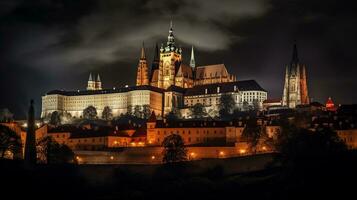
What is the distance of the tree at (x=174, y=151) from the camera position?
74938 mm

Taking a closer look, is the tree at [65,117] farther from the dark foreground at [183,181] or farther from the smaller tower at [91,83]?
the dark foreground at [183,181]

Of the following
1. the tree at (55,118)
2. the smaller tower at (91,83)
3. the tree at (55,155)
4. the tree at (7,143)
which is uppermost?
the smaller tower at (91,83)

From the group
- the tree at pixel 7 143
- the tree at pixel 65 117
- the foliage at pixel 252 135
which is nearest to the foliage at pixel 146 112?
the tree at pixel 65 117

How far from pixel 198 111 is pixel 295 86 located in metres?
18.8

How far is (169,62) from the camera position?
17412 cm

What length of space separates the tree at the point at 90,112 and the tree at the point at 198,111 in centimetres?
2053

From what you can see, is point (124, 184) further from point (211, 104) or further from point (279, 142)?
point (211, 104)

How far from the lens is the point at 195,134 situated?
89875 mm

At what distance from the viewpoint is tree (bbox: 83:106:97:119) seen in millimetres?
155562

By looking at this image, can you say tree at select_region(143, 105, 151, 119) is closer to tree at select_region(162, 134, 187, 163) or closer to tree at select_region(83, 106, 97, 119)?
tree at select_region(83, 106, 97, 119)

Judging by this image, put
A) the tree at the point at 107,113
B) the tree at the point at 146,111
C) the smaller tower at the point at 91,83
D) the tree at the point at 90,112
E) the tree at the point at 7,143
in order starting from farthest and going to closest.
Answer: the smaller tower at the point at 91,83 < the tree at the point at 90,112 < the tree at the point at 107,113 < the tree at the point at 146,111 < the tree at the point at 7,143

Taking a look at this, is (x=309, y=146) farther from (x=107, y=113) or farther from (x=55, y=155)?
(x=107, y=113)

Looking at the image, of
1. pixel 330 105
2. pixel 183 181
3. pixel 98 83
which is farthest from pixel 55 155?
pixel 98 83

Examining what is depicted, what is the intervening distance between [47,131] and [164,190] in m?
40.7
